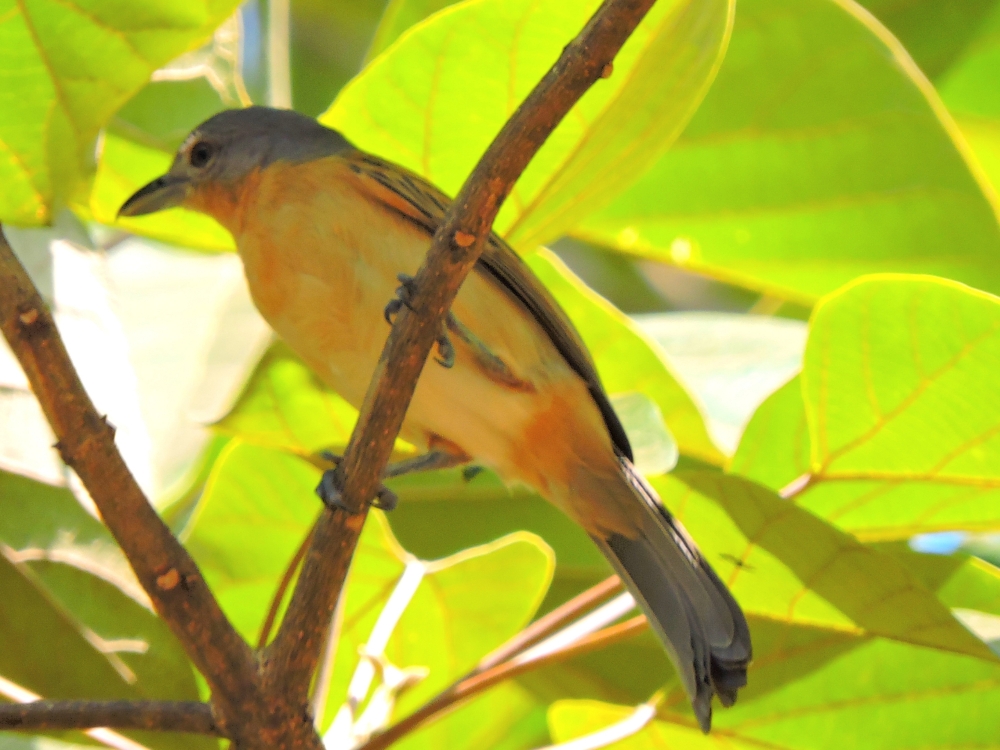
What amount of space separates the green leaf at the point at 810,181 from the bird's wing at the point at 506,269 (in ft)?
2.12

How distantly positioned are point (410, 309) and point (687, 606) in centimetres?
97

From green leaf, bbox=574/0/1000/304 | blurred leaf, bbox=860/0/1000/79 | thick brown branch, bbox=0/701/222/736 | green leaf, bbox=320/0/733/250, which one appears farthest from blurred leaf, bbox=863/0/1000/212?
thick brown branch, bbox=0/701/222/736

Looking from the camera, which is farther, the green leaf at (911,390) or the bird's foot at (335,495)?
the green leaf at (911,390)

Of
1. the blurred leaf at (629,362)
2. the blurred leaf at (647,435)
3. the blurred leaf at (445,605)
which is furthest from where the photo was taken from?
the blurred leaf at (629,362)

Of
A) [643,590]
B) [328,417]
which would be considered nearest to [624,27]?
[643,590]

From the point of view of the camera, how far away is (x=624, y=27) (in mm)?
1512

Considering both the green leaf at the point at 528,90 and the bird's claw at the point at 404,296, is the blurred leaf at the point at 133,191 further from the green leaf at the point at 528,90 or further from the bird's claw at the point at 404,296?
the bird's claw at the point at 404,296

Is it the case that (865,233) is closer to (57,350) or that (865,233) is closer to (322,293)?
(322,293)

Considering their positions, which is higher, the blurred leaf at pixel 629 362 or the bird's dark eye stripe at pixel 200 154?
the bird's dark eye stripe at pixel 200 154

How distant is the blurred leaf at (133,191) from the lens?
2846 millimetres

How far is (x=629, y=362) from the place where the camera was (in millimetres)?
2721

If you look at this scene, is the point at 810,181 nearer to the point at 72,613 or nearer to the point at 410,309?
the point at 410,309

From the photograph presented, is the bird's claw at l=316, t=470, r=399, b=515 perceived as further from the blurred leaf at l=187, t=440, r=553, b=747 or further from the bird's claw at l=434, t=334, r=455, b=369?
the blurred leaf at l=187, t=440, r=553, b=747

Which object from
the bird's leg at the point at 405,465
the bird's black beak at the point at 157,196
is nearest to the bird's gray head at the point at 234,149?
the bird's black beak at the point at 157,196
